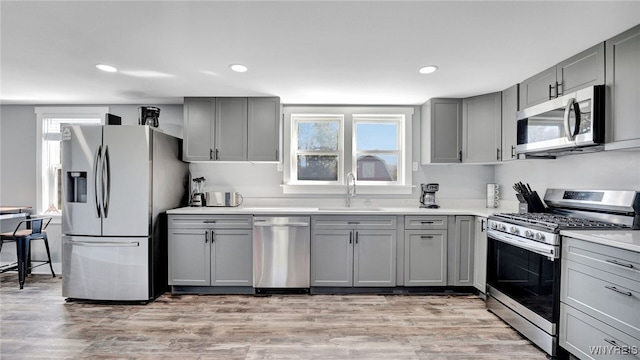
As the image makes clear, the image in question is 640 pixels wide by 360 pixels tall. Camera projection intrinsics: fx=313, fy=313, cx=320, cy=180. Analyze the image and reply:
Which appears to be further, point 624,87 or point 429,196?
point 429,196

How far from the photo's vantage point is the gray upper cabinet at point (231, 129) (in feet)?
12.0

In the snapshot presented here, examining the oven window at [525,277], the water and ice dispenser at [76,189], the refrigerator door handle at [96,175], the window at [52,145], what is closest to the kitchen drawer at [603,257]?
the oven window at [525,277]

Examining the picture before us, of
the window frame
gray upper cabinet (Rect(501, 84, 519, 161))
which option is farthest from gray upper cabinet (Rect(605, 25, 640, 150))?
the window frame

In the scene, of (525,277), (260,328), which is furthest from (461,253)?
(260,328)

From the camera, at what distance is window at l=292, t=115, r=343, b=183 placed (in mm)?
4094

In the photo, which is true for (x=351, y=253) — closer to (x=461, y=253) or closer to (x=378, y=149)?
(x=461, y=253)

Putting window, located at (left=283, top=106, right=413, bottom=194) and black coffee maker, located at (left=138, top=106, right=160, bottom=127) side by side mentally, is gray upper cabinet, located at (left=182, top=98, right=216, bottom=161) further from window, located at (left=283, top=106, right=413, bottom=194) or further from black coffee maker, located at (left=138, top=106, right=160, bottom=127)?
window, located at (left=283, top=106, right=413, bottom=194)

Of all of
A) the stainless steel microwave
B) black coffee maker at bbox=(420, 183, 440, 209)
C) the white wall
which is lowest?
black coffee maker at bbox=(420, 183, 440, 209)

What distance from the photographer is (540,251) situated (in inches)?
88.4

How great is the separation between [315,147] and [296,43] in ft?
6.46

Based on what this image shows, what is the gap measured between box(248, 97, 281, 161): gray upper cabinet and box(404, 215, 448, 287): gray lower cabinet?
1.72 meters

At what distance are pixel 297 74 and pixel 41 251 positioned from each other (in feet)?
13.5

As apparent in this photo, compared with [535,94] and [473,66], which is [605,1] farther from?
[535,94]

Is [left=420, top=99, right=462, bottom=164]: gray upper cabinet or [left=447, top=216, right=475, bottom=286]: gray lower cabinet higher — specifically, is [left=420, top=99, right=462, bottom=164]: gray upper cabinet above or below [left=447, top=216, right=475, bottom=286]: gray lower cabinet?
above
